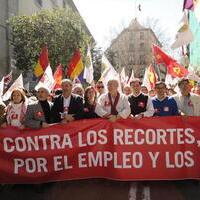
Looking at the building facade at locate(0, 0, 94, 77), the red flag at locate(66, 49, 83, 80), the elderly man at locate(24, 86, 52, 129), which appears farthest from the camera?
the building facade at locate(0, 0, 94, 77)

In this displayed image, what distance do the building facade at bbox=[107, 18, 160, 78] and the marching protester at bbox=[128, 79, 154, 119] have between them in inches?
2008

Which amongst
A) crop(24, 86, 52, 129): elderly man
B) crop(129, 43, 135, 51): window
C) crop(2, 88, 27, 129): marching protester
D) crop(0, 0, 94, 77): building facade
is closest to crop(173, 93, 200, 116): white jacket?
crop(24, 86, 52, 129): elderly man

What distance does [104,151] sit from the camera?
8.25 metres

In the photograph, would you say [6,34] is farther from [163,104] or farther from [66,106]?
[163,104]

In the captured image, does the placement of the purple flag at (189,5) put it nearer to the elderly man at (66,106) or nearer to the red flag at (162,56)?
the red flag at (162,56)

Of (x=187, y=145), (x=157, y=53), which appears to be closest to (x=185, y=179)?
(x=187, y=145)

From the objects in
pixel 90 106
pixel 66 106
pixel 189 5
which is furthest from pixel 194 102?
pixel 189 5

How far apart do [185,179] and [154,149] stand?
701 mm

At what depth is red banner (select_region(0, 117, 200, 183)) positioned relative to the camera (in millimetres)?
8180

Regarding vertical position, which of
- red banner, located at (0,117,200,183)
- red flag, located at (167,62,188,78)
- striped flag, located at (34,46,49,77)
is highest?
striped flag, located at (34,46,49,77)

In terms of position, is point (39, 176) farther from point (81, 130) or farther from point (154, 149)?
point (154, 149)

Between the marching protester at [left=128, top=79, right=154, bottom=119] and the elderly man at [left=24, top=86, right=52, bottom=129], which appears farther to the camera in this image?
the marching protester at [left=128, top=79, right=154, bottom=119]

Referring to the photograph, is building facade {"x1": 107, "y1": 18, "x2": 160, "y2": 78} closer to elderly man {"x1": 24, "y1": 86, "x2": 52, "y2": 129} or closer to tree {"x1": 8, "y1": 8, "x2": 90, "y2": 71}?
tree {"x1": 8, "y1": 8, "x2": 90, "y2": 71}

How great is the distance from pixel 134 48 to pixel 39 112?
78652 mm
